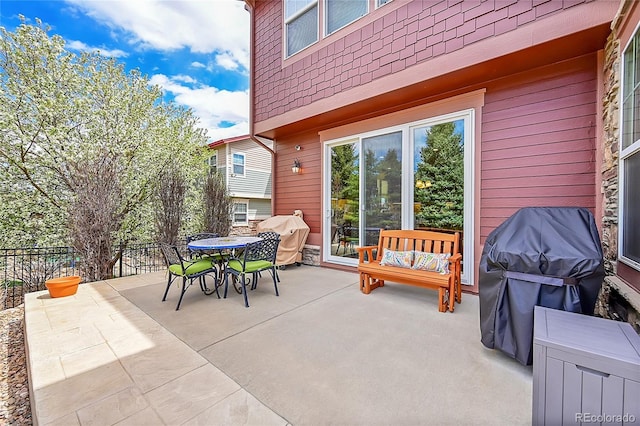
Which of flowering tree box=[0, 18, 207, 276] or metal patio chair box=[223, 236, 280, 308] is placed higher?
flowering tree box=[0, 18, 207, 276]

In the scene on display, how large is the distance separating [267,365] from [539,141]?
390cm

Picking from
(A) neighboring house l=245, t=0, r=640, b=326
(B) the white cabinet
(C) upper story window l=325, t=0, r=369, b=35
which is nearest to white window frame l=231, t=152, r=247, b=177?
(A) neighboring house l=245, t=0, r=640, b=326

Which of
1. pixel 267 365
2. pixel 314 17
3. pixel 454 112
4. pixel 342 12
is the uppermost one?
pixel 314 17

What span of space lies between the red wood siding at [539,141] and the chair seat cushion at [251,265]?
3.01 metres

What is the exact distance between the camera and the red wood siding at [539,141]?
3.02 m

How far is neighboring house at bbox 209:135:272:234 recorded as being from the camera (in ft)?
42.3

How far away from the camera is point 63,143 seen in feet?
21.9

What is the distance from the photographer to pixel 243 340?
2402 millimetres

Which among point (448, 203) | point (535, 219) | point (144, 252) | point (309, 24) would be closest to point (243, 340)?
point (535, 219)

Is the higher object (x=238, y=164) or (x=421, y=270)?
(x=238, y=164)

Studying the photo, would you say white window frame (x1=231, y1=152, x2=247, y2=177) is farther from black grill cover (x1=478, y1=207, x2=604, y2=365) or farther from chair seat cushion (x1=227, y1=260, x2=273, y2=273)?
black grill cover (x1=478, y1=207, x2=604, y2=365)

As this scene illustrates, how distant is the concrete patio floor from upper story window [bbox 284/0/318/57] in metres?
4.75

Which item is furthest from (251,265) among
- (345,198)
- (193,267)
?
(345,198)

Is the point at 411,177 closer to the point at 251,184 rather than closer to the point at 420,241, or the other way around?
the point at 420,241
